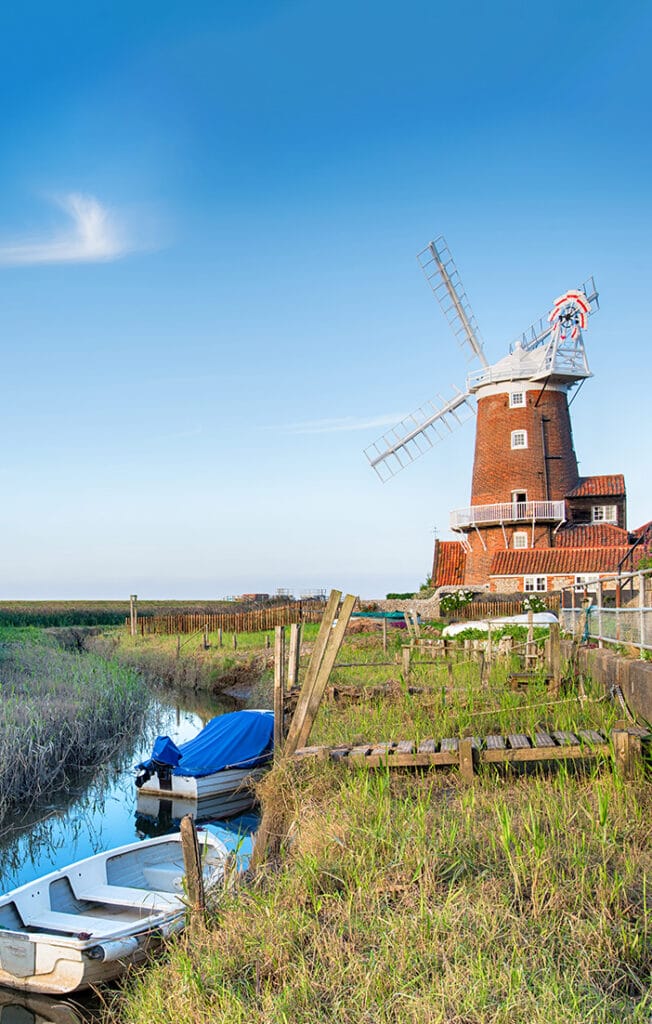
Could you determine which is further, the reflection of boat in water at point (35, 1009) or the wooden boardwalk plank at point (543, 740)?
the wooden boardwalk plank at point (543, 740)

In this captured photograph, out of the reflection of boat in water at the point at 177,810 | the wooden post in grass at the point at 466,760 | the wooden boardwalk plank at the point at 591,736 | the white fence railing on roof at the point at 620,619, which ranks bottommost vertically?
the reflection of boat in water at the point at 177,810

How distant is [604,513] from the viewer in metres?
42.6

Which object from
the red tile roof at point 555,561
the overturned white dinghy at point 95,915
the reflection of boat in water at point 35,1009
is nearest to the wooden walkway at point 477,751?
the overturned white dinghy at point 95,915

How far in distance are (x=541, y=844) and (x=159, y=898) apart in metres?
4.81

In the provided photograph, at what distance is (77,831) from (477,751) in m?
7.82

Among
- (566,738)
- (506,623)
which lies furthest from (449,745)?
(506,623)

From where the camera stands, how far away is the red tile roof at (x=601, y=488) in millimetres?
41875

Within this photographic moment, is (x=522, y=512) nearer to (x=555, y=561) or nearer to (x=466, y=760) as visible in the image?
(x=555, y=561)

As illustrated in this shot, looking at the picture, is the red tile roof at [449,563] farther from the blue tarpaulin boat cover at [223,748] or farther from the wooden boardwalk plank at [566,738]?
the wooden boardwalk plank at [566,738]

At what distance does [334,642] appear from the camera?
9.51 meters

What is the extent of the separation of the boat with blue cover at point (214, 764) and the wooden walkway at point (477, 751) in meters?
6.05

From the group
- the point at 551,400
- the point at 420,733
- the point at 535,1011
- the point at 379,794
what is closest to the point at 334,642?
the point at 420,733

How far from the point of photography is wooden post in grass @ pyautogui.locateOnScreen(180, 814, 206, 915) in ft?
20.6

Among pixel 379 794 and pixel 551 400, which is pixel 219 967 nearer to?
pixel 379 794
